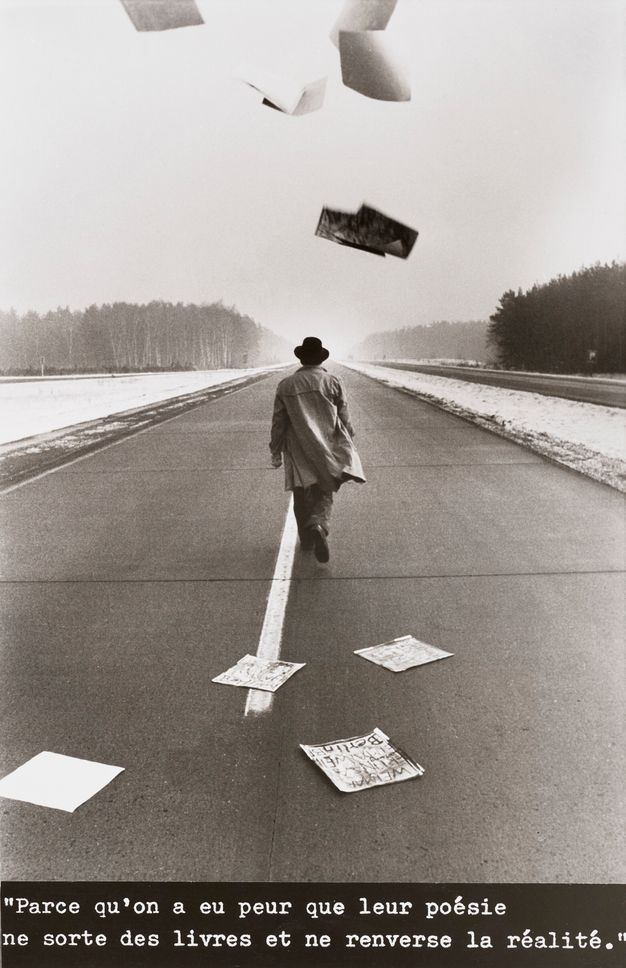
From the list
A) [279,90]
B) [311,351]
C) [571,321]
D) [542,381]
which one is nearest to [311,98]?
[279,90]

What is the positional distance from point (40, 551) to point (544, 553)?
3.40 m

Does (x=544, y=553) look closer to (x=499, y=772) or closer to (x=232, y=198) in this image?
(x=499, y=772)

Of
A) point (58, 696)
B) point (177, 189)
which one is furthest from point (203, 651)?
point (177, 189)

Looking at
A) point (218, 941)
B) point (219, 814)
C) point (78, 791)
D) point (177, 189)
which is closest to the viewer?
point (218, 941)

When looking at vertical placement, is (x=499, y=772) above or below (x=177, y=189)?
below

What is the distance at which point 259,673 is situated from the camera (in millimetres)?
3271

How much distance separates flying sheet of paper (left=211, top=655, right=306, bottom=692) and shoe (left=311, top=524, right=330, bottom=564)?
1546 millimetres

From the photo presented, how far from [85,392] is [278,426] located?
115cm

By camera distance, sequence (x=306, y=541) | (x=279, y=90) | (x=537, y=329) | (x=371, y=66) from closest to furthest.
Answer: (x=371, y=66)
(x=279, y=90)
(x=537, y=329)
(x=306, y=541)

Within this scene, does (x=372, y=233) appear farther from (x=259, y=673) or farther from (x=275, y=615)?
(x=275, y=615)

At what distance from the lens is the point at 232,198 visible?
9.27 ft

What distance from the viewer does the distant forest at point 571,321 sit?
10.7ft

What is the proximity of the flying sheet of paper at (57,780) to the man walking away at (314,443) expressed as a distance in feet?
7.34
